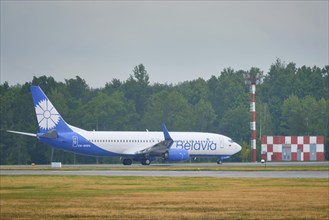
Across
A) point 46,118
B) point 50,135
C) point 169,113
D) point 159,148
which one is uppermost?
point 169,113

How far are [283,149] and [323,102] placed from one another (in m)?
34.2

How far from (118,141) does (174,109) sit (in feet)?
172

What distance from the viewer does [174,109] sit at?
143m

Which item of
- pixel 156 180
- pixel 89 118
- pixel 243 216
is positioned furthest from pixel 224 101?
pixel 243 216

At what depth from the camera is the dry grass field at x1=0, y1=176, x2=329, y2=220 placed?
3253cm

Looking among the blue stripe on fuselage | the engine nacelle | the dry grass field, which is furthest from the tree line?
the dry grass field

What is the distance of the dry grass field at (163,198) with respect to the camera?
3253 centimetres

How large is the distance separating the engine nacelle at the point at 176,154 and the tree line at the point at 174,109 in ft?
73.6

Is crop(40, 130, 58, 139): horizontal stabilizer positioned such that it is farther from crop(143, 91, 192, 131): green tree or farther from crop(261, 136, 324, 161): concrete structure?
crop(143, 91, 192, 131): green tree

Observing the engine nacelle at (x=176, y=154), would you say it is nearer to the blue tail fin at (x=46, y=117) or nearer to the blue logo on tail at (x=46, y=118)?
the blue tail fin at (x=46, y=117)

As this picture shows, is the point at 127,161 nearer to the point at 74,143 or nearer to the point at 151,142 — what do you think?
the point at 151,142

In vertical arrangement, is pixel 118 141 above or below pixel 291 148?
below

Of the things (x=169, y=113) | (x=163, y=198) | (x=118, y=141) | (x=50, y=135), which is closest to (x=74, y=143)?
(x=50, y=135)

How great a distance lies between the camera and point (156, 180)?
5466 centimetres
